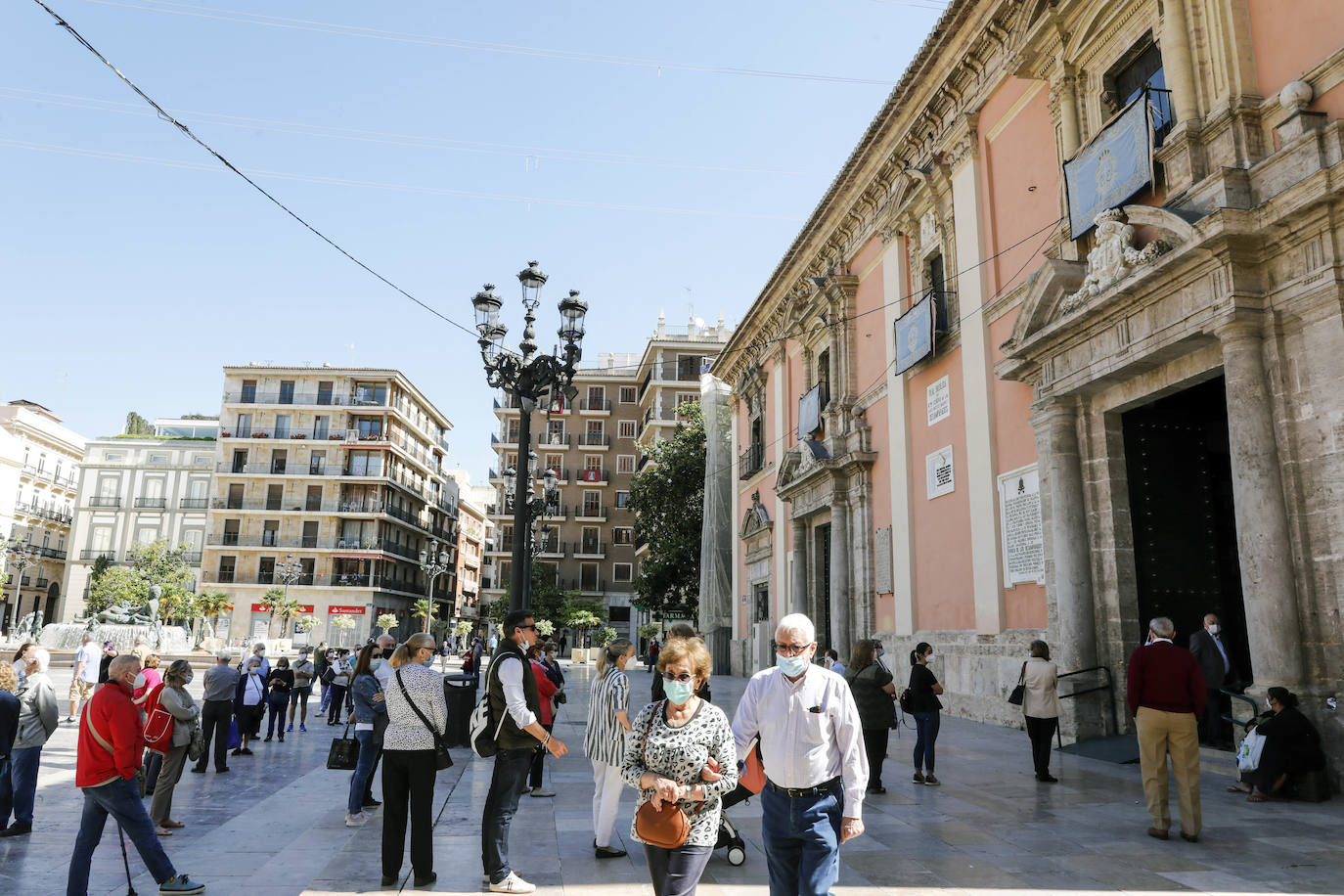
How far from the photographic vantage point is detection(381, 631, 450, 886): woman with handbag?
4953 millimetres

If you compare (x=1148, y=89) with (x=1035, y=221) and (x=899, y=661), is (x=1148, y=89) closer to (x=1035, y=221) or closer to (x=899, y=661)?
(x=1035, y=221)

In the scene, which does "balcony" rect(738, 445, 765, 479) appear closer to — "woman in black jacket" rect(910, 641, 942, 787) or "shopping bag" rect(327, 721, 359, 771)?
"woman in black jacket" rect(910, 641, 942, 787)

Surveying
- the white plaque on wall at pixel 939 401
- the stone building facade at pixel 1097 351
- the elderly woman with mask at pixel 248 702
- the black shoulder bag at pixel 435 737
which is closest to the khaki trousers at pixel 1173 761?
the stone building facade at pixel 1097 351


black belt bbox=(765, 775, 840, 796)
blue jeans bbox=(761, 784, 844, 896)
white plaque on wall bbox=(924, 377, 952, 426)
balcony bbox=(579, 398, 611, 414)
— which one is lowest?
blue jeans bbox=(761, 784, 844, 896)

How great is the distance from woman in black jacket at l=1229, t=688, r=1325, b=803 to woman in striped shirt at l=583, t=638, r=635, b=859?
5.15 m

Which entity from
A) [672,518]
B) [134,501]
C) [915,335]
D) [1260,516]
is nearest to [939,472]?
[915,335]

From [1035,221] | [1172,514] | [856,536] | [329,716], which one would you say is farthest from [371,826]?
[856,536]

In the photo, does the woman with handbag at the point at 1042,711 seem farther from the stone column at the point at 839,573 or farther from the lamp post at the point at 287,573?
the lamp post at the point at 287,573

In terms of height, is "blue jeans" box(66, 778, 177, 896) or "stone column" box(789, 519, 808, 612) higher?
"stone column" box(789, 519, 808, 612)

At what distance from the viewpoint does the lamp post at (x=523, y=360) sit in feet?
36.2

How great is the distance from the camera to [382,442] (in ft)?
185

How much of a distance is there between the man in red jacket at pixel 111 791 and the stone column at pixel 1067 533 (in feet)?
30.4

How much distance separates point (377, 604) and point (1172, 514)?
50.9 metres

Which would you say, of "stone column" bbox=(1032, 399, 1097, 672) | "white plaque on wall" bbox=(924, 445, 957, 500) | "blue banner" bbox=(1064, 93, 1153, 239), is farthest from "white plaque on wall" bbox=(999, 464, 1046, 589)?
"blue banner" bbox=(1064, 93, 1153, 239)
